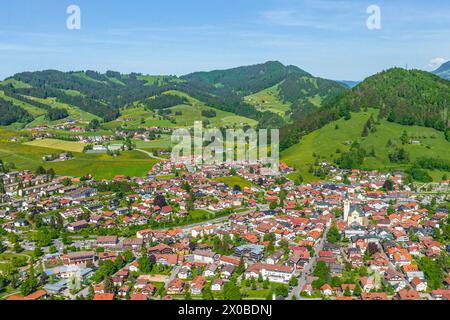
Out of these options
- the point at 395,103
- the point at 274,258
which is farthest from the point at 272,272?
the point at 395,103

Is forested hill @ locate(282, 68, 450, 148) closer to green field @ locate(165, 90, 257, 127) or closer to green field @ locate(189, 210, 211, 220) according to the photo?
green field @ locate(165, 90, 257, 127)

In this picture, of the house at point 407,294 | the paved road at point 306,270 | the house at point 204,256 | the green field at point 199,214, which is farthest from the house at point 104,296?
the green field at point 199,214

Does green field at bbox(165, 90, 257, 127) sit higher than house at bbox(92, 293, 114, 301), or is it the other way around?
green field at bbox(165, 90, 257, 127)

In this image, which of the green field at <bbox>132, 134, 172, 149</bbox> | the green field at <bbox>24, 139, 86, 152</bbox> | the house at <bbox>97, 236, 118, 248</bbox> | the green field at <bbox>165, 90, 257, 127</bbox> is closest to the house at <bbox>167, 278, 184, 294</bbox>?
the house at <bbox>97, 236, 118, 248</bbox>

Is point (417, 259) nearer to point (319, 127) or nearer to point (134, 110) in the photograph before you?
point (319, 127)

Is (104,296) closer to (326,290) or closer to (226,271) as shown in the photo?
(226,271)
